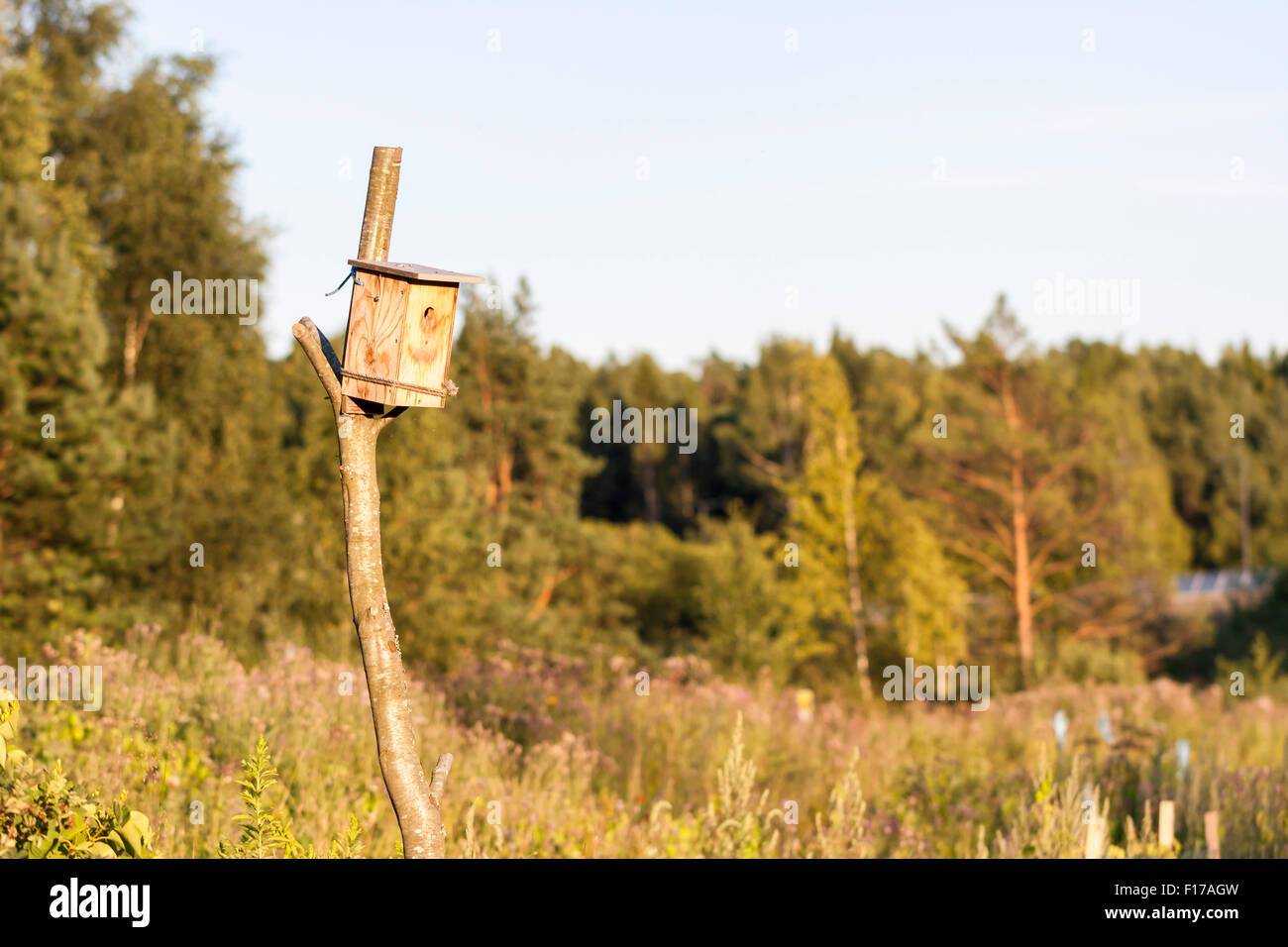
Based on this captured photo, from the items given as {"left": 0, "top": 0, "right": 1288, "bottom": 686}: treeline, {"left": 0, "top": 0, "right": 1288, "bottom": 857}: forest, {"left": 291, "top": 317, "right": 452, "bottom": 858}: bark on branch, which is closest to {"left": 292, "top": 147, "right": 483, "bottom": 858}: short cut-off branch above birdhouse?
{"left": 291, "top": 317, "right": 452, "bottom": 858}: bark on branch

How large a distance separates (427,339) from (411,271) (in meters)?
0.21

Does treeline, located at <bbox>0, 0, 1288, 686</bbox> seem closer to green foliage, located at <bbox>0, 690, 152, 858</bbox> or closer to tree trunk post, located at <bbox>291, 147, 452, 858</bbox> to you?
green foliage, located at <bbox>0, 690, 152, 858</bbox>

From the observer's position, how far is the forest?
589 cm

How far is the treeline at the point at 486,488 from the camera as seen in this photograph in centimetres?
1331

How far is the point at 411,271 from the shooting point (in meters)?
3.19

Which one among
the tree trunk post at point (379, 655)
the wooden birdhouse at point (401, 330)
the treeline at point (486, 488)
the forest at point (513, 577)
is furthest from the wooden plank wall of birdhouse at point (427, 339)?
the treeline at point (486, 488)

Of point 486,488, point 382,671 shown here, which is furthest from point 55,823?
point 486,488

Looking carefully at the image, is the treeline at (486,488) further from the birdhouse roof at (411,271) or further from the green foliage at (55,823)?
the birdhouse roof at (411,271)

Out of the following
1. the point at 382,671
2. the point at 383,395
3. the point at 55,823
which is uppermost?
the point at 383,395

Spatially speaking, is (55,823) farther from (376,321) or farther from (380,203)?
(380,203)

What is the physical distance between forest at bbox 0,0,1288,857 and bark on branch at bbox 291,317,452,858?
533 millimetres

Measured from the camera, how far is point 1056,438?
31.9 metres

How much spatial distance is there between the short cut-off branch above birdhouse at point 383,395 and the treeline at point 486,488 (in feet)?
18.8
